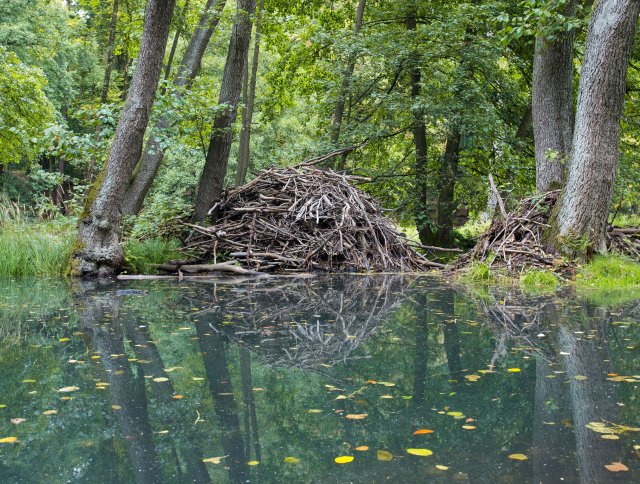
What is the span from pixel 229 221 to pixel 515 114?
24.6 ft

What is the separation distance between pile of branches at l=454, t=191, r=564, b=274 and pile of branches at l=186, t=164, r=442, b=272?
1520mm

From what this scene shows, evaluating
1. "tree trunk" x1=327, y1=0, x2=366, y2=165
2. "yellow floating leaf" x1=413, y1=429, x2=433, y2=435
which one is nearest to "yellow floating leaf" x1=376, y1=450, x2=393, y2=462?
"yellow floating leaf" x1=413, y1=429, x2=433, y2=435

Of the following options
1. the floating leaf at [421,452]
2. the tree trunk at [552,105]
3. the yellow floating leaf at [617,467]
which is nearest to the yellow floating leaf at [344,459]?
the floating leaf at [421,452]

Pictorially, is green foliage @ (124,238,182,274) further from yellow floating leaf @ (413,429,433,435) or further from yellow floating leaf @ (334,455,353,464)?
yellow floating leaf @ (334,455,353,464)

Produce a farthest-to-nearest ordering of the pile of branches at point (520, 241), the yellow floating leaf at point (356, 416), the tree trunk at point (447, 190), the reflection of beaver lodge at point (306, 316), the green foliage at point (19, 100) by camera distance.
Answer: the green foliage at point (19, 100), the tree trunk at point (447, 190), the pile of branches at point (520, 241), the reflection of beaver lodge at point (306, 316), the yellow floating leaf at point (356, 416)

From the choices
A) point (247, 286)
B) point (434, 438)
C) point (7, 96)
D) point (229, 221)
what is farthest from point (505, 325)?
point (7, 96)

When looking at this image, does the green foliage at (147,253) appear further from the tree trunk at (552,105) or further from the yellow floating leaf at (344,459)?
the yellow floating leaf at (344,459)

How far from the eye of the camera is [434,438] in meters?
2.96

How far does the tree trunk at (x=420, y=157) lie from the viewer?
48.7 ft

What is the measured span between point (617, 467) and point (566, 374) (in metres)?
1.53

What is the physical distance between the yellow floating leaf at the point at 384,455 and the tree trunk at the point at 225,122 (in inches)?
397

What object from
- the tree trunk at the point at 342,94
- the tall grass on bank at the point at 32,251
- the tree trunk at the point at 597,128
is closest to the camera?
the tree trunk at the point at 597,128

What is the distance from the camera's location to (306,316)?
21.1 ft

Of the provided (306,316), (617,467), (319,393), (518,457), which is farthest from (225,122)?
(617,467)
